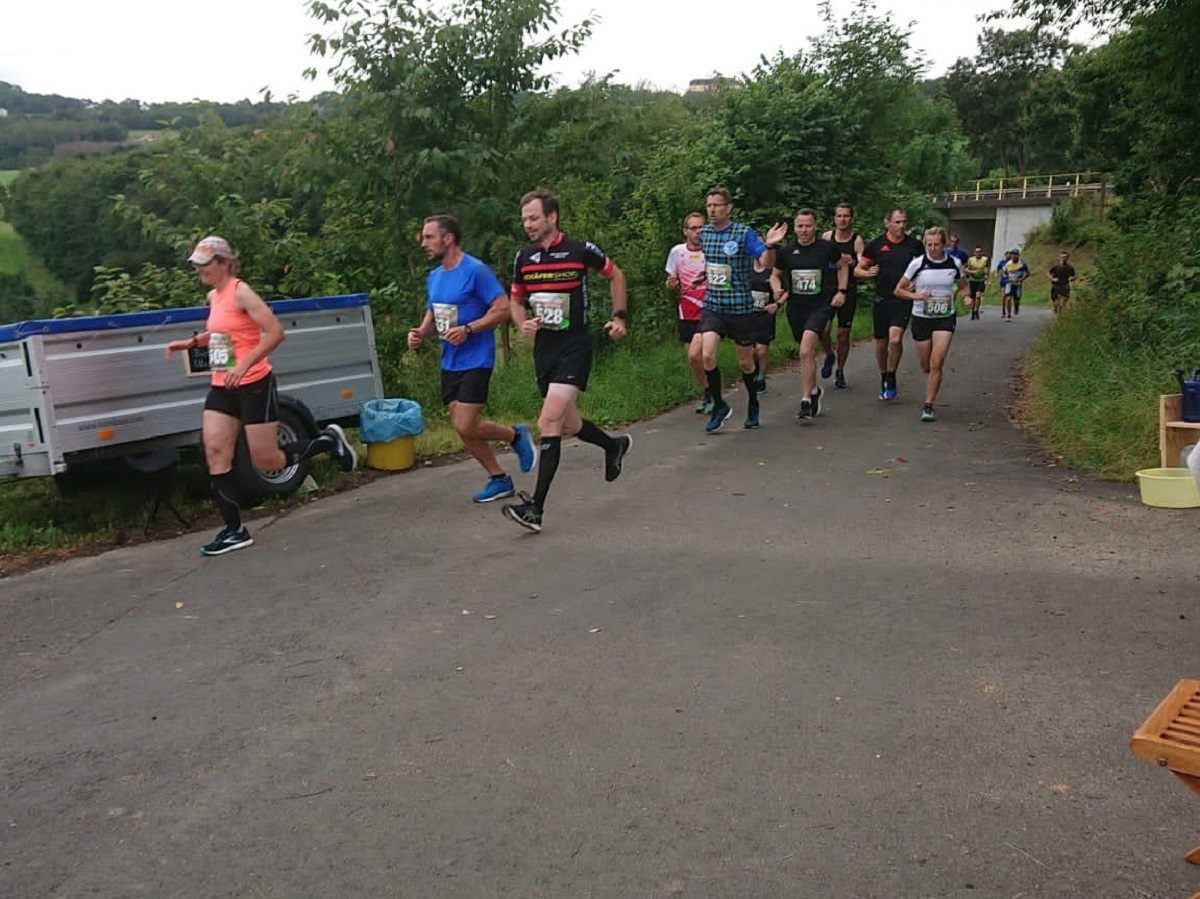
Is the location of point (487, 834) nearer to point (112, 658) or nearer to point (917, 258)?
point (112, 658)

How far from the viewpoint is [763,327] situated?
10.9 meters

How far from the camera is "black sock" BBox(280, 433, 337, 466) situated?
823cm

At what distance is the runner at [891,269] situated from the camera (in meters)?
11.4

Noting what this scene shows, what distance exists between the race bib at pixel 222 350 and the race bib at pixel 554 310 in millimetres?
1948

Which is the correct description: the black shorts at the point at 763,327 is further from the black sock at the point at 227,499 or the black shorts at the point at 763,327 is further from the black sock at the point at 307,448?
the black sock at the point at 227,499

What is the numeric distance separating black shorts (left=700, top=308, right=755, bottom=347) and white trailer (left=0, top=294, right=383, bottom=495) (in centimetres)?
332

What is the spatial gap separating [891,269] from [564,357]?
18.4 ft

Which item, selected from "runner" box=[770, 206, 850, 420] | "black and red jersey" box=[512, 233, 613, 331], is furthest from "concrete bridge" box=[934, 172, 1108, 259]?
"black and red jersey" box=[512, 233, 613, 331]

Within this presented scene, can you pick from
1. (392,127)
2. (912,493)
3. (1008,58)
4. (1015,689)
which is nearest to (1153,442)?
(912,493)

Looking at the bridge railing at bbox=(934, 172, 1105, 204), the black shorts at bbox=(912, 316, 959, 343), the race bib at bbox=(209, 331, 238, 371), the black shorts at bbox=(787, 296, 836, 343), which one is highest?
the bridge railing at bbox=(934, 172, 1105, 204)

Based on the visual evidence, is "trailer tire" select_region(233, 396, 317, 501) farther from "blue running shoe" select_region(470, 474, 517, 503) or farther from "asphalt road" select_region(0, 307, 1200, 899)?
"blue running shoe" select_region(470, 474, 517, 503)

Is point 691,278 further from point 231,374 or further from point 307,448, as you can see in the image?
point 231,374

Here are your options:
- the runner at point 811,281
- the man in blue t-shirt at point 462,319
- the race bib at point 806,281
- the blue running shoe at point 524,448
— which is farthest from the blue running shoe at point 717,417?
the man in blue t-shirt at point 462,319

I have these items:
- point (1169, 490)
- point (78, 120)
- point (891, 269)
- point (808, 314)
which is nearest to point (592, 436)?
point (1169, 490)
